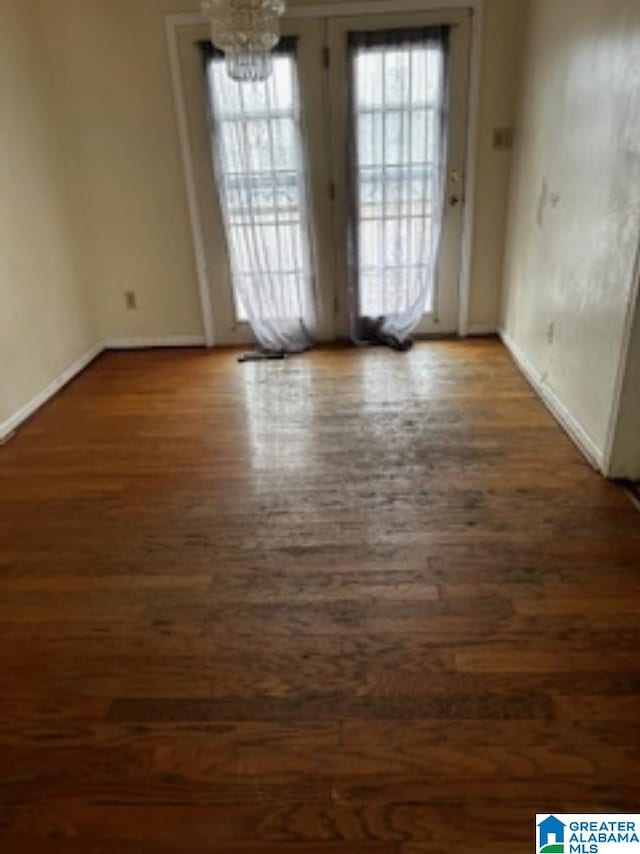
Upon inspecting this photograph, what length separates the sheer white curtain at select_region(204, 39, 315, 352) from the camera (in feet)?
11.9

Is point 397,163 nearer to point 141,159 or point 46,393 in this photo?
point 141,159

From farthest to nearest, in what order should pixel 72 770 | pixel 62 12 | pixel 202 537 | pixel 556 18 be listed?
pixel 62 12 → pixel 556 18 → pixel 202 537 → pixel 72 770

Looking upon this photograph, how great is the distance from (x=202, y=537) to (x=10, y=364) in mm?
1798

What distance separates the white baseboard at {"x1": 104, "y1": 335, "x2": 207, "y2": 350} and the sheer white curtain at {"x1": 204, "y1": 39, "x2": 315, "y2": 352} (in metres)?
0.39

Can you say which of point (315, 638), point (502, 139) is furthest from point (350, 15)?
point (315, 638)

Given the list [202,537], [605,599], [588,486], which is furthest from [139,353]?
[605,599]

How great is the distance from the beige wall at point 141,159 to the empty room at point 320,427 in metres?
0.02

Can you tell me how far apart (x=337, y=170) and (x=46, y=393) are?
234 centimetres

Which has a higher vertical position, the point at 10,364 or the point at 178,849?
the point at 10,364

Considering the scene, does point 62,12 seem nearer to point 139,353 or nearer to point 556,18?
point 139,353

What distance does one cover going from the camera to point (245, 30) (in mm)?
2605

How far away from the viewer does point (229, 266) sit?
410 cm

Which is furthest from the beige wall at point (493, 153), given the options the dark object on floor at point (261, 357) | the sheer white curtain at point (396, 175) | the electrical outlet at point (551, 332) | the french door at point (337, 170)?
the dark object on floor at point (261, 357)

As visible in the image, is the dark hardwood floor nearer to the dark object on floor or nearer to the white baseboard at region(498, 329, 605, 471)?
the white baseboard at region(498, 329, 605, 471)
